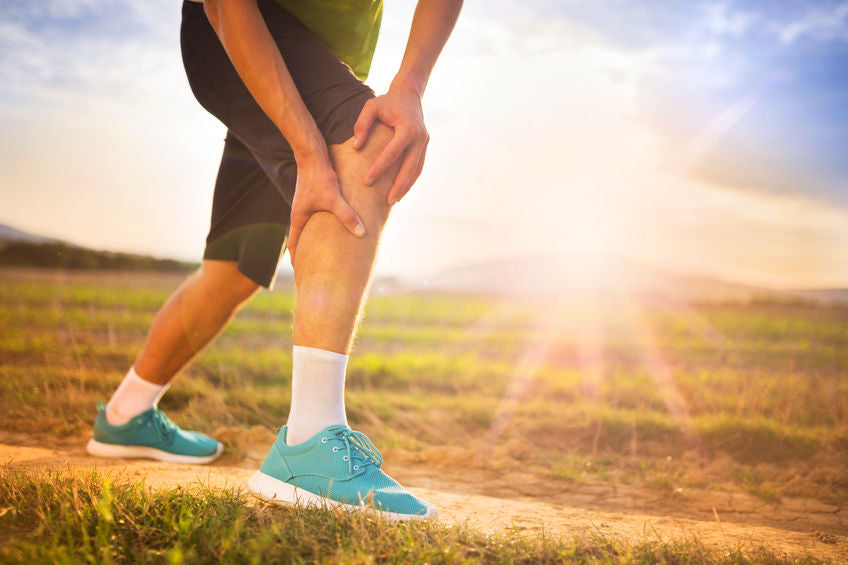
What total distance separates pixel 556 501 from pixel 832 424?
10.5 ft

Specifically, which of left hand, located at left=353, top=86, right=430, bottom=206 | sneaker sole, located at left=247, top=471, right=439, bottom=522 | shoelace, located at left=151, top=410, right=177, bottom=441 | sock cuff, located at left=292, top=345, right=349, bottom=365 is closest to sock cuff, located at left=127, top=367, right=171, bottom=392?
shoelace, located at left=151, top=410, right=177, bottom=441

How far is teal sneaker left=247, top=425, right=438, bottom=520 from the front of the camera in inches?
53.5

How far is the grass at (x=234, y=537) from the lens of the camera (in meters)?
1.09

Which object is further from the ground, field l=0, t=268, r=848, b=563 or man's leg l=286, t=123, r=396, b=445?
man's leg l=286, t=123, r=396, b=445

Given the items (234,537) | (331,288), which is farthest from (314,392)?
(234,537)

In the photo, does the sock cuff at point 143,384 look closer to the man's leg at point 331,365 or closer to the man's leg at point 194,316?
the man's leg at point 194,316

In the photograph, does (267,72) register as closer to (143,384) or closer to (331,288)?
(331,288)

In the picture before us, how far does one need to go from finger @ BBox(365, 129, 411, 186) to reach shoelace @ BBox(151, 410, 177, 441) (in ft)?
5.18

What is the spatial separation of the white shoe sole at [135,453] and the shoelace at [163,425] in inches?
2.8

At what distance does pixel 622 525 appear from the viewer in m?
1.67

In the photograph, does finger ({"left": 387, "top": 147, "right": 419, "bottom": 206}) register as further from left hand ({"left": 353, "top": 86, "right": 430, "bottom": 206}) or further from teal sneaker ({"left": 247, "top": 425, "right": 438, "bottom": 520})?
teal sneaker ({"left": 247, "top": 425, "right": 438, "bottom": 520})

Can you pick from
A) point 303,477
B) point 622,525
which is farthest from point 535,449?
point 303,477

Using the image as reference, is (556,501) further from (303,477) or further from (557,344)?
(557,344)

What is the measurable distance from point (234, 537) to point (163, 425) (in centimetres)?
135
